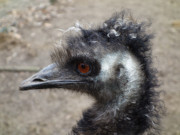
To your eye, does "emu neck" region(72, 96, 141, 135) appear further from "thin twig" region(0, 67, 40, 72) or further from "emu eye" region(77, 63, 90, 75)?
"thin twig" region(0, 67, 40, 72)

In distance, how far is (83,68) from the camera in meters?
2.27

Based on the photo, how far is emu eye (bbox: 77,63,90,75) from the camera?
Answer: 7.39 ft

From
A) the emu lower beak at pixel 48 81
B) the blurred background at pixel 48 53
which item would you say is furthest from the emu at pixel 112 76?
the blurred background at pixel 48 53

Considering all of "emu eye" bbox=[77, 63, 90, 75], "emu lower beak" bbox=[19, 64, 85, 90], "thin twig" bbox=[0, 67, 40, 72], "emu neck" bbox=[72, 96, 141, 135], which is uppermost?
"thin twig" bbox=[0, 67, 40, 72]

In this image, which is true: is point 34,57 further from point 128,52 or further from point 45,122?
point 128,52

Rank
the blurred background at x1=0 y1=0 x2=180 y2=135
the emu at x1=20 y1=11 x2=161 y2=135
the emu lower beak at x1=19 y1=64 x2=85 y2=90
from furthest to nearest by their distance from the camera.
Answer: the blurred background at x1=0 y1=0 x2=180 y2=135 < the emu lower beak at x1=19 y1=64 x2=85 y2=90 < the emu at x1=20 y1=11 x2=161 y2=135

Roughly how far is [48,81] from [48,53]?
12.3 ft

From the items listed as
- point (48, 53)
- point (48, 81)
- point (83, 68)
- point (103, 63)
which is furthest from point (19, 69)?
point (103, 63)

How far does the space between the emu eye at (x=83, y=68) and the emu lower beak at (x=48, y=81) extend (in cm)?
11

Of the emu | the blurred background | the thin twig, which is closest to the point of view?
the emu

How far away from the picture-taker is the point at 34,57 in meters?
5.87

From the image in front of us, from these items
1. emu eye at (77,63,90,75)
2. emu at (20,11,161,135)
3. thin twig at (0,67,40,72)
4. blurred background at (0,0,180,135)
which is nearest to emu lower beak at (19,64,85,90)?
emu at (20,11,161,135)

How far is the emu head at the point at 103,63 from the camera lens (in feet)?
7.26

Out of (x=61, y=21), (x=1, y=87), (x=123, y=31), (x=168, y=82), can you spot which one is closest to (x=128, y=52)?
(x=123, y=31)
